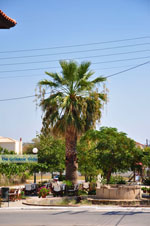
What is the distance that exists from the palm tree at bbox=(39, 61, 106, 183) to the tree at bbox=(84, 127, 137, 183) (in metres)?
1.22

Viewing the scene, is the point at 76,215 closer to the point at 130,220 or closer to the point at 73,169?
the point at 130,220

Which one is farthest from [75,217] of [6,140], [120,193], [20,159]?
[6,140]

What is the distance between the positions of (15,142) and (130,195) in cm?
Answer: 5667

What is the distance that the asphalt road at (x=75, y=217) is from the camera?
15609 millimetres

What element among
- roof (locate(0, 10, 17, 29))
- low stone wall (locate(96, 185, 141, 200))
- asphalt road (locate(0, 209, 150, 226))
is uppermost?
roof (locate(0, 10, 17, 29))

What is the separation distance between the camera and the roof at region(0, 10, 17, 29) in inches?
651

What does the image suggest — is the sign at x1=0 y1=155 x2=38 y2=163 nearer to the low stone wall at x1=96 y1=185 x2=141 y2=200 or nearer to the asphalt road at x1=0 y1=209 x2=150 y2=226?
the low stone wall at x1=96 y1=185 x2=141 y2=200

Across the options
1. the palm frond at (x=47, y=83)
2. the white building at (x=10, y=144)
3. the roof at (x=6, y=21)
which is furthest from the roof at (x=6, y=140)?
the roof at (x=6, y=21)

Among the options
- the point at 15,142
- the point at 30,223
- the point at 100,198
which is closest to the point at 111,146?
the point at 100,198

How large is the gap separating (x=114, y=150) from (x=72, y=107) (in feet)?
14.9

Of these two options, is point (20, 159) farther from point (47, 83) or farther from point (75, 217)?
point (75, 217)

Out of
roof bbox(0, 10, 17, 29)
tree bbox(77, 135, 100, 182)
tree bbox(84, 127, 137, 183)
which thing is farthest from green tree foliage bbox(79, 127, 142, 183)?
roof bbox(0, 10, 17, 29)

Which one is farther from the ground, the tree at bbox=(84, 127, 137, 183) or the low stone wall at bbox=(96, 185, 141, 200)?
the tree at bbox=(84, 127, 137, 183)

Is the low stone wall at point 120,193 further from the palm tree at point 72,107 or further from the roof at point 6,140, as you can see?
the roof at point 6,140
